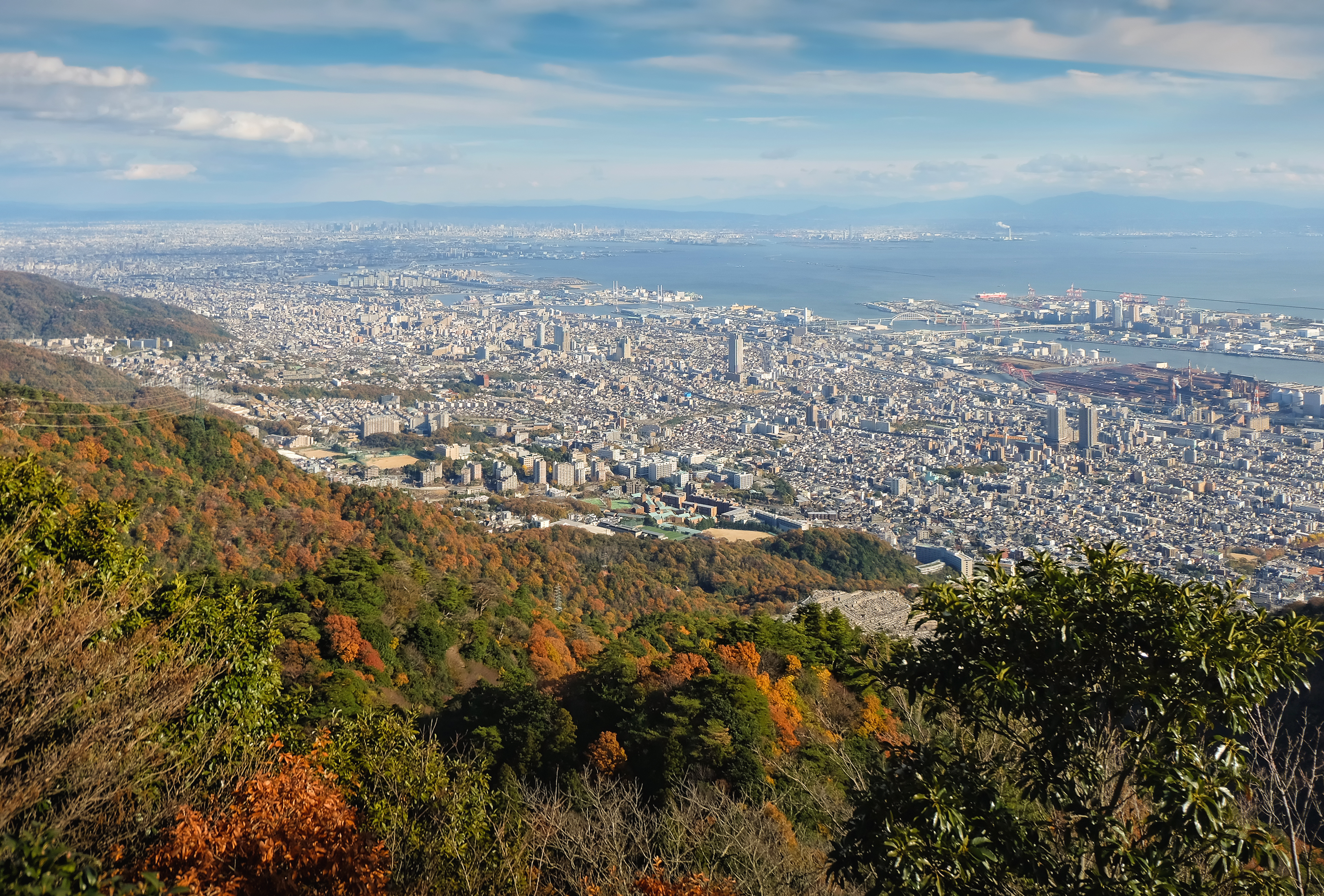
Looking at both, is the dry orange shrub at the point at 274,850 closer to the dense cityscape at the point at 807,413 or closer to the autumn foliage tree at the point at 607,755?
the autumn foliage tree at the point at 607,755

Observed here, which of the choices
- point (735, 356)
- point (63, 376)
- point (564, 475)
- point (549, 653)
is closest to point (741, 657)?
point (549, 653)

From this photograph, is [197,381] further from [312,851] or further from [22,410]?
[312,851]

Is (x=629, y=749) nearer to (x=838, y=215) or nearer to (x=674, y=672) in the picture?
(x=674, y=672)

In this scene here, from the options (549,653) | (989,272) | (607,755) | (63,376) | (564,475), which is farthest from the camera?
(989,272)

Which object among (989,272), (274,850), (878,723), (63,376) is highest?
(989,272)

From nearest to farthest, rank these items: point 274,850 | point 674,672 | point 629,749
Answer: point 274,850, point 629,749, point 674,672

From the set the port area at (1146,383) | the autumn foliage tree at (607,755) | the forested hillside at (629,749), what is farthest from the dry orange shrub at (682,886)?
the port area at (1146,383)

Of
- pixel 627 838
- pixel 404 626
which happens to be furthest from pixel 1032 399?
pixel 627 838

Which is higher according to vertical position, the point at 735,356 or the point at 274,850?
the point at 274,850
